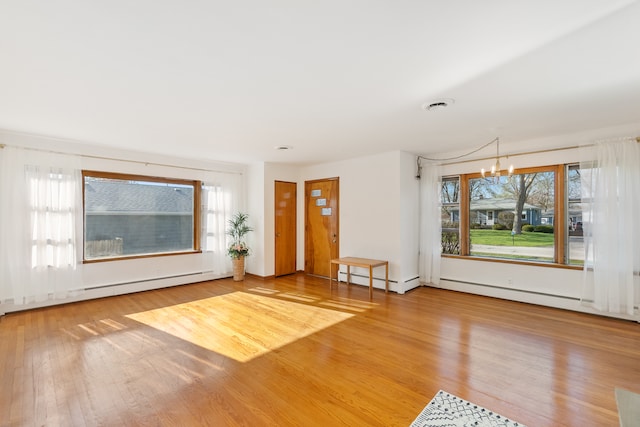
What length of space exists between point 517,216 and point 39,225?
23.9ft

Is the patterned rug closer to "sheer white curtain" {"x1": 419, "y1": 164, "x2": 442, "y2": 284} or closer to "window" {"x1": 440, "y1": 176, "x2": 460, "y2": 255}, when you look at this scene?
"sheer white curtain" {"x1": 419, "y1": 164, "x2": 442, "y2": 284}

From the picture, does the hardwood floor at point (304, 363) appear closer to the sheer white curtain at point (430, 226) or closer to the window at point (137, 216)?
the sheer white curtain at point (430, 226)

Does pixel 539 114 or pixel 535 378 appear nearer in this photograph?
pixel 535 378

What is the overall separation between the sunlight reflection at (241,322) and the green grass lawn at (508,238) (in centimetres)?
289

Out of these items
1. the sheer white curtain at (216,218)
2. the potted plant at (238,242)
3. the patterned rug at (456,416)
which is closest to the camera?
the patterned rug at (456,416)

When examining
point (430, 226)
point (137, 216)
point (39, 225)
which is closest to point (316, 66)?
point (430, 226)

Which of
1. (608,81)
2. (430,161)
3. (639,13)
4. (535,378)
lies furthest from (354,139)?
(535,378)

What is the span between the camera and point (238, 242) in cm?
625

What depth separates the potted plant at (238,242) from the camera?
19.8 feet

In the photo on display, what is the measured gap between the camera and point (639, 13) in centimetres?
162

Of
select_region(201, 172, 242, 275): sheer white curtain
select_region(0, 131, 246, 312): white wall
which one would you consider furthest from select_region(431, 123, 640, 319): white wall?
select_region(0, 131, 246, 312): white wall

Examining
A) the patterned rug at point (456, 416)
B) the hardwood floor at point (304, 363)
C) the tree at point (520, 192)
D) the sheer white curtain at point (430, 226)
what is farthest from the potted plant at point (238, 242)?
the tree at point (520, 192)

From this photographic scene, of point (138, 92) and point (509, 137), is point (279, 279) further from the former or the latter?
point (509, 137)

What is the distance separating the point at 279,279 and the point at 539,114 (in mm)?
5107
